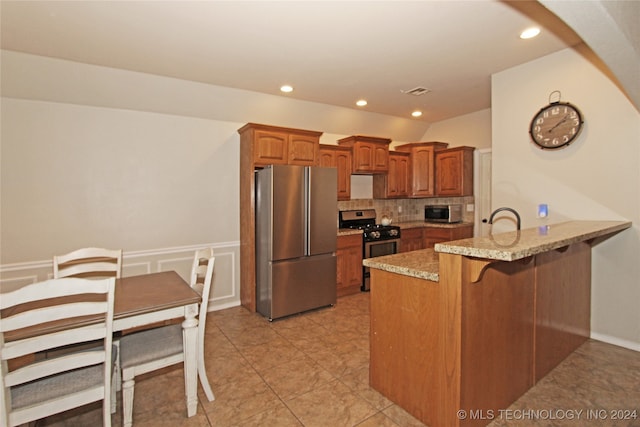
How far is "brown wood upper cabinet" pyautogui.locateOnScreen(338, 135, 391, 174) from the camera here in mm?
4848

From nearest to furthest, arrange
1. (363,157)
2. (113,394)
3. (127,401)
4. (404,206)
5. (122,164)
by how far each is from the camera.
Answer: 1. (127,401)
2. (113,394)
3. (122,164)
4. (363,157)
5. (404,206)

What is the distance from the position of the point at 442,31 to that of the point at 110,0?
2.40 m

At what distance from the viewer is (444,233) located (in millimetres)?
5023

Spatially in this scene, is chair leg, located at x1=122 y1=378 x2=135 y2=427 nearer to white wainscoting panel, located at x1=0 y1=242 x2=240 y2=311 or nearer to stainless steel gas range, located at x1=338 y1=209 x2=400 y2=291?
white wainscoting panel, located at x1=0 y1=242 x2=240 y2=311

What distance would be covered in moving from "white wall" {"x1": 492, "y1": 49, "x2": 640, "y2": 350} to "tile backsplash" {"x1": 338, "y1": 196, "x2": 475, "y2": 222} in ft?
6.86

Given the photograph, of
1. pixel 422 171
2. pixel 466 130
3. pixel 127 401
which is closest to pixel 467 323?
pixel 127 401

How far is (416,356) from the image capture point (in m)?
1.88

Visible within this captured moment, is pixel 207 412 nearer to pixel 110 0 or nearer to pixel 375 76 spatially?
pixel 110 0

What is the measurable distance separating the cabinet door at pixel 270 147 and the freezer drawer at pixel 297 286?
4.11 feet

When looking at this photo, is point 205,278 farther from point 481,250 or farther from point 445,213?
point 445,213

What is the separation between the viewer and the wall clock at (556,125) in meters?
2.92

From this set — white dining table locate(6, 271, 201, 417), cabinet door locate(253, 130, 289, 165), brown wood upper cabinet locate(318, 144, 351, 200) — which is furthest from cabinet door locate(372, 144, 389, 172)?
white dining table locate(6, 271, 201, 417)

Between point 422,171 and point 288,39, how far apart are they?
3.57 m

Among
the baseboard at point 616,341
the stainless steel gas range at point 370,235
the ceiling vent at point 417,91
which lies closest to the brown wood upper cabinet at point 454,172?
the stainless steel gas range at point 370,235
